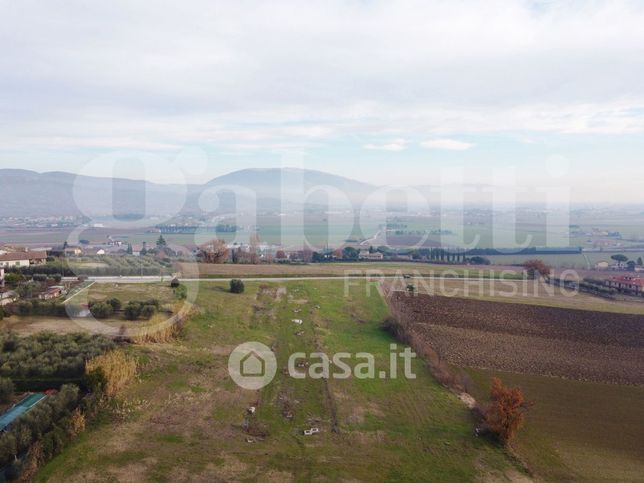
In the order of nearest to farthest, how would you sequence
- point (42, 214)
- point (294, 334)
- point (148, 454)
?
point (148, 454) < point (294, 334) < point (42, 214)

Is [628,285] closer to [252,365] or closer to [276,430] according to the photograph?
[252,365]

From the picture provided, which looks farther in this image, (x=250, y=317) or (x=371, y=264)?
(x=371, y=264)

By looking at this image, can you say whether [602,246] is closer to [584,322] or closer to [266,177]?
[584,322]

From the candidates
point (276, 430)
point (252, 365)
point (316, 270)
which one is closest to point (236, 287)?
point (252, 365)

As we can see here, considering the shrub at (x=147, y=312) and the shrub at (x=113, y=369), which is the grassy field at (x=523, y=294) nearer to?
the shrub at (x=147, y=312)

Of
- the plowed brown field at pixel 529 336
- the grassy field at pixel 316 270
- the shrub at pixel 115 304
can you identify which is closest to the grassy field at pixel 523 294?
the plowed brown field at pixel 529 336

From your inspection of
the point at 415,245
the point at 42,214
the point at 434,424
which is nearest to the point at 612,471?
the point at 434,424
